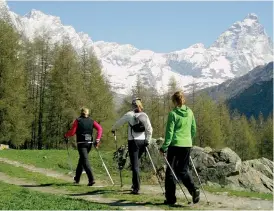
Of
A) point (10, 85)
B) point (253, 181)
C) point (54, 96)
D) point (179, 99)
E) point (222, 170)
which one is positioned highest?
point (10, 85)

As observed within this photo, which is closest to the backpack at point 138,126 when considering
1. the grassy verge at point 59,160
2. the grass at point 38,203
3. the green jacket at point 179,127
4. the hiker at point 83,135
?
the green jacket at point 179,127

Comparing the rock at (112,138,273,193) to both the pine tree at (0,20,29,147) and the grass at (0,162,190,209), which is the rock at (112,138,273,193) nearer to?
the grass at (0,162,190,209)

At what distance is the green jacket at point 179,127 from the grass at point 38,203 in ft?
10.1

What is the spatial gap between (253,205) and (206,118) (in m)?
64.5

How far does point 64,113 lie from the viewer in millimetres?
56438

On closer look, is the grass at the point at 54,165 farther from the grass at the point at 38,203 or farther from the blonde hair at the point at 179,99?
the blonde hair at the point at 179,99

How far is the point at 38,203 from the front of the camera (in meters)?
13.6

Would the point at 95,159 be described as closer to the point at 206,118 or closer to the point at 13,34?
the point at 13,34

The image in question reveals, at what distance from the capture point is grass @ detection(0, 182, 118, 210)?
12820 millimetres

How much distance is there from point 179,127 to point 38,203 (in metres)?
5.29

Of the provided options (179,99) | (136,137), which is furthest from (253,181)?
(179,99)

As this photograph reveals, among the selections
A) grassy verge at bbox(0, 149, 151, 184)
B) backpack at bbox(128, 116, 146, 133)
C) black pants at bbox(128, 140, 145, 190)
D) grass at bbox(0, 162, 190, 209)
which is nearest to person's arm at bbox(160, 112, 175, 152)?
grass at bbox(0, 162, 190, 209)

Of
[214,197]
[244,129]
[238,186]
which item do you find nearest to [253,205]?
[214,197]

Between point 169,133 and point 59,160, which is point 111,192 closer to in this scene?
point 169,133
